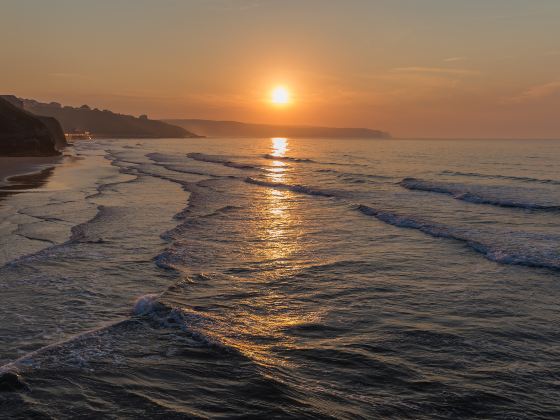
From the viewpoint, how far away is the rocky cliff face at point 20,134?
2562 inches

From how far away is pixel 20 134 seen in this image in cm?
6706

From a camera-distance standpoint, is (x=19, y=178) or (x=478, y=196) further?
(x=19, y=178)

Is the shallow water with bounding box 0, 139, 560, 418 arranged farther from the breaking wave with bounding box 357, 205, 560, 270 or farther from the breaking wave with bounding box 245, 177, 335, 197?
the breaking wave with bounding box 245, 177, 335, 197

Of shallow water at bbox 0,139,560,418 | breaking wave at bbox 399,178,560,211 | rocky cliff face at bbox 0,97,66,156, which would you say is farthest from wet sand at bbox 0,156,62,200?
breaking wave at bbox 399,178,560,211

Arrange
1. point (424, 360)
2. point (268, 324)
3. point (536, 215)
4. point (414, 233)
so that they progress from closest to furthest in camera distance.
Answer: point (424, 360) → point (268, 324) → point (414, 233) → point (536, 215)

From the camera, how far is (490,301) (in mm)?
11469

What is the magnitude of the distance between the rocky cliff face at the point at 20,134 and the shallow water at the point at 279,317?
4997 cm

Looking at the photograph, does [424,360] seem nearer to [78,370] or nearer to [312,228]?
[78,370]

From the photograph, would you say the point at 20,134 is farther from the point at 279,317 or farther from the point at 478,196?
the point at 279,317

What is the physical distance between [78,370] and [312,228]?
14.5 metres

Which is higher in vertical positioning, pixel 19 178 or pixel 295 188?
pixel 295 188

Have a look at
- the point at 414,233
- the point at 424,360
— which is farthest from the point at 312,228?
the point at 424,360

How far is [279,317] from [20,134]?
6783 centimetres

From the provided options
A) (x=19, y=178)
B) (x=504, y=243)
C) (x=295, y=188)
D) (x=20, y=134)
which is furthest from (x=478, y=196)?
(x=20, y=134)
